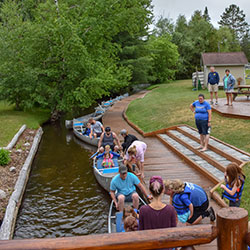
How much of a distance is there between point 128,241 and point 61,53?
21514 millimetres

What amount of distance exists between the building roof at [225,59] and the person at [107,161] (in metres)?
22.5

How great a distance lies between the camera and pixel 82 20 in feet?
71.2

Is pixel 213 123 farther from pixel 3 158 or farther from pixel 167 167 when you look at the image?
pixel 3 158

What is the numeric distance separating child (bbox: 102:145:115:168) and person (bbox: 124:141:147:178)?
1.19 metres

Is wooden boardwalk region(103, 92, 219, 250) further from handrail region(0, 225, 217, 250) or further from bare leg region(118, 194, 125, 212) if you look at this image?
handrail region(0, 225, 217, 250)

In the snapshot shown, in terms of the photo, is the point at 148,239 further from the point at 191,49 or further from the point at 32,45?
the point at 191,49

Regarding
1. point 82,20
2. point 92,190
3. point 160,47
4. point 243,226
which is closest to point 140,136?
point 92,190

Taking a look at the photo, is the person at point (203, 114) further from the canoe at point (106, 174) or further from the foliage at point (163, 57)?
the foliage at point (163, 57)

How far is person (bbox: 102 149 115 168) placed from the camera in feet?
34.7

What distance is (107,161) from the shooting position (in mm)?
10727

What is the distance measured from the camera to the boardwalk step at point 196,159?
8573 mm

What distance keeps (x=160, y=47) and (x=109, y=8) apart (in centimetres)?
2639

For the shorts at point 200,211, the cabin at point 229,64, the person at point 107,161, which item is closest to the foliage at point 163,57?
the cabin at point 229,64

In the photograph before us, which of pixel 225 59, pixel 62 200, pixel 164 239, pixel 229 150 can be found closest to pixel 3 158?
pixel 62 200
